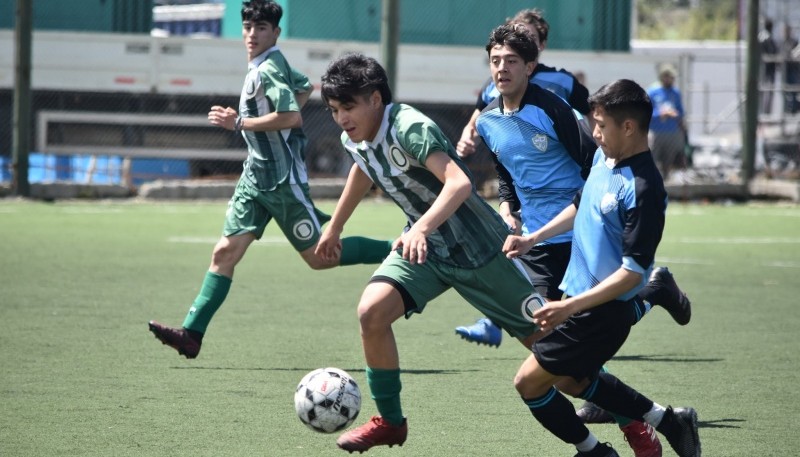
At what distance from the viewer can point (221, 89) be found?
65.9ft

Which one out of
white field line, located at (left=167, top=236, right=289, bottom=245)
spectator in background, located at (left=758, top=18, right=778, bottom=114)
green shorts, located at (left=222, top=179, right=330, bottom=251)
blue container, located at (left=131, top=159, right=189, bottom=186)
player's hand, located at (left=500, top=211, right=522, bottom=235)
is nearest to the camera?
player's hand, located at (left=500, top=211, right=522, bottom=235)

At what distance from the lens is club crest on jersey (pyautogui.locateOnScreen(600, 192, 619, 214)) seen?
16.1 ft

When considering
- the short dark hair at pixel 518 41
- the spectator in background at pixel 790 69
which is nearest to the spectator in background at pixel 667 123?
the spectator in background at pixel 790 69

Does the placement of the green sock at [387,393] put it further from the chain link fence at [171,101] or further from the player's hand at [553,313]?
the chain link fence at [171,101]

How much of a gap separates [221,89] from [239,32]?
1877 mm

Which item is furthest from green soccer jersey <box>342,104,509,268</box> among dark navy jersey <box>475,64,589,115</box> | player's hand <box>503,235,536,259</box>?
dark navy jersey <box>475,64,589,115</box>

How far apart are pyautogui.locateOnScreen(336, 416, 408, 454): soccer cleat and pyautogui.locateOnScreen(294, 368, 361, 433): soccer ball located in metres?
0.13

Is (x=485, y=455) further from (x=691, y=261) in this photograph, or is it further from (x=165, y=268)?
(x=691, y=261)

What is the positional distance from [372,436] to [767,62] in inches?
864

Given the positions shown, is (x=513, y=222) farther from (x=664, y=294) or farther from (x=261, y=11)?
(x=261, y=11)

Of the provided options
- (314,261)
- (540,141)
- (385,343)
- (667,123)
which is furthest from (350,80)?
(667,123)

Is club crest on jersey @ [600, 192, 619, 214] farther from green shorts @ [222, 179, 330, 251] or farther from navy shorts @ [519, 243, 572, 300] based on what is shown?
green shorts @ [222, 179, 330, 251]

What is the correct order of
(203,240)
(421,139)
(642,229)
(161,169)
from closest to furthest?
1. (642,229)
2. (421,139)
3. (203,240)
4. (161,169)

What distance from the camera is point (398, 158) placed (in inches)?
219
